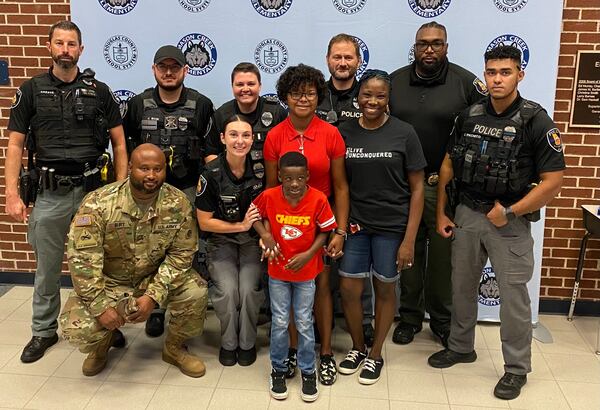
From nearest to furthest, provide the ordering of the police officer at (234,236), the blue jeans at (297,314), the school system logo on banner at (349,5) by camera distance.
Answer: the blue jeans at (297,314) → the police officer at (234,236) → the school system logo on banner at (349,5)

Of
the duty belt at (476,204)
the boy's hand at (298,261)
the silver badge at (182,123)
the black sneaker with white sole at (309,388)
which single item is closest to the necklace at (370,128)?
the duty belt at (476,204)

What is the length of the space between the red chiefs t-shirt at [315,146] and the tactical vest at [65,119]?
111cm

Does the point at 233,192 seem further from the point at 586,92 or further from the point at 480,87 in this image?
the point at 586,92

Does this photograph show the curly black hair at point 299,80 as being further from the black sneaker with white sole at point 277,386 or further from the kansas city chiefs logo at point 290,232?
the black sneaker with white sole at point 277,386

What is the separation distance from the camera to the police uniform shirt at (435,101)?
3137mm

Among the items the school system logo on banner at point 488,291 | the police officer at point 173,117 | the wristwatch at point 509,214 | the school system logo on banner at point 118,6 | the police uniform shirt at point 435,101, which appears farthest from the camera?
the school system logo on banner at point 488,291

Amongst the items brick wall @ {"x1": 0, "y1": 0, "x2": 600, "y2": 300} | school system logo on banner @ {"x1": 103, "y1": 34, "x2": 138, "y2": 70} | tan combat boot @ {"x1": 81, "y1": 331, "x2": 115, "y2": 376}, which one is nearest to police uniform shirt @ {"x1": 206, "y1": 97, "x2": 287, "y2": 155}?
school system logo on banner @ {"x1": 103, "y1": 34, "x2": 138, "y2": 70}

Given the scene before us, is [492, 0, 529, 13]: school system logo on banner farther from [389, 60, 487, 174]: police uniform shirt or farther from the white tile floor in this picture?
the white tile floor

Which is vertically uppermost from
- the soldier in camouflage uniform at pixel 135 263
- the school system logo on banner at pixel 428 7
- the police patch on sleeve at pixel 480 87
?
the school system logo on banner at pixel 428 7

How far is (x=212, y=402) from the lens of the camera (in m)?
2.81

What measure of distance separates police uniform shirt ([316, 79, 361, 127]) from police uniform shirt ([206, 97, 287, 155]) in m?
0.24

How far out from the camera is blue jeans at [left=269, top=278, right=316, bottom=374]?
2.83 m

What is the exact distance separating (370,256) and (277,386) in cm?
84

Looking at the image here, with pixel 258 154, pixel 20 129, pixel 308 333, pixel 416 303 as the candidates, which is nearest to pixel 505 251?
pixel 416 303
